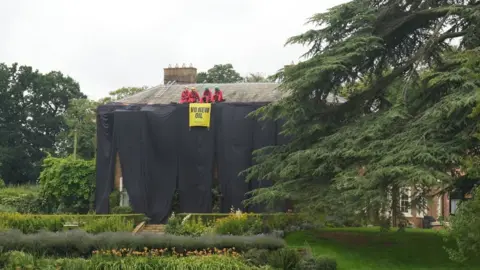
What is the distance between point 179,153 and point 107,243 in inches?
491

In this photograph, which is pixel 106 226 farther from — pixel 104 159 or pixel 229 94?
pixel 229 94

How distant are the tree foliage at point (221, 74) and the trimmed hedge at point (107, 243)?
139 feet

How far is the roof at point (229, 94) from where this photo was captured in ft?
99.1

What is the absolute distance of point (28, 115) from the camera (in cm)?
6078

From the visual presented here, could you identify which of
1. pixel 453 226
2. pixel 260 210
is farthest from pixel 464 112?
pixel 260 210

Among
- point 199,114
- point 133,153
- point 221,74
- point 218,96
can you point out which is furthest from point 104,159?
point 221,74

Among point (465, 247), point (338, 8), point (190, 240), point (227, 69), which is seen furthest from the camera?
point (227, 69)

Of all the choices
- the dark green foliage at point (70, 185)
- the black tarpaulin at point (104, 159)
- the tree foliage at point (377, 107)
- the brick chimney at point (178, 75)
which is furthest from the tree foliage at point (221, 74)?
the tree foliage at point (377, 107)

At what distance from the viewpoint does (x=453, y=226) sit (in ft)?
43.0

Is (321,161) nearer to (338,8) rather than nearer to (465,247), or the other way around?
(338,8)

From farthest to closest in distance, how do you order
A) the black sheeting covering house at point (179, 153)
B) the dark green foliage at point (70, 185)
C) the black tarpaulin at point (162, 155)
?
the dark green foliage at point (70, 185), the black tarpaulin at point (162, 155), the black sheeting covering house at point (179, 153)

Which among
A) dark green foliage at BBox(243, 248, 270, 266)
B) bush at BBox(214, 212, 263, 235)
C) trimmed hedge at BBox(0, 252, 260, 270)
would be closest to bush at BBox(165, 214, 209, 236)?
bush at BBox(214, 212, 263, 235)

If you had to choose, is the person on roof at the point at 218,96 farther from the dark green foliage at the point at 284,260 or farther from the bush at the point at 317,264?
the bush at the point at 317,264

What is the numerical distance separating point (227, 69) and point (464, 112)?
44.8 meters
